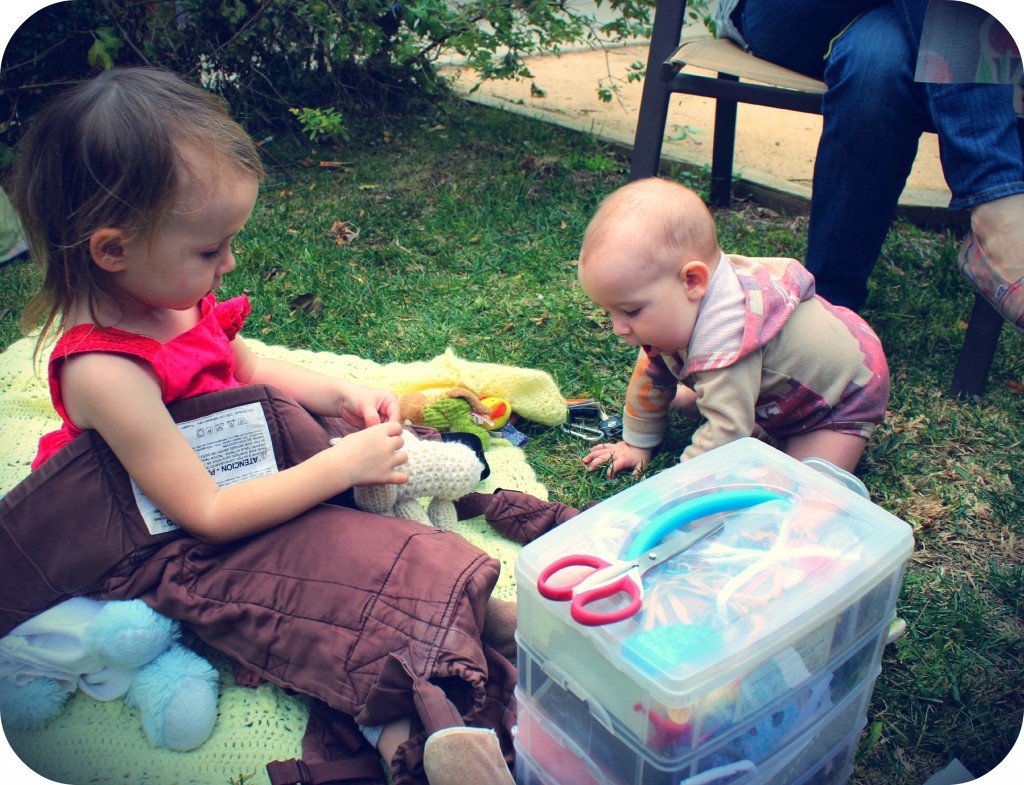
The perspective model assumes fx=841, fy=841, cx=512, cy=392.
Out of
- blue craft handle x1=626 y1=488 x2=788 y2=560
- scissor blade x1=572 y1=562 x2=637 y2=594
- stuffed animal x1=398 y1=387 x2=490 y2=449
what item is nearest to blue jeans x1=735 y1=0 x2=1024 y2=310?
stuffed animal x1=398 y1=387 x2=490 y2=449

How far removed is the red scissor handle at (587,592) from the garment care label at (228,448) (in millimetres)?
783

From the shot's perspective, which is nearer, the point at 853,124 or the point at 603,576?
the point at 603,576

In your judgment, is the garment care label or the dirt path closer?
the garment care label

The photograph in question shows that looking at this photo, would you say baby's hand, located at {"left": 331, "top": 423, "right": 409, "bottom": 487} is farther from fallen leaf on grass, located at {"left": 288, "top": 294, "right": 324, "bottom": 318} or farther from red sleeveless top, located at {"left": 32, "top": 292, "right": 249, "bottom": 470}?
fallen leaf on grass, located at {"left": 288, "top": 294, "right": 324, "bottom": 318}

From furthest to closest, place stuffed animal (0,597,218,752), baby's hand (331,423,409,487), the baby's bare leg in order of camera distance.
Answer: the baby's bare leg, baby's hand (331,423,409,487), stuffed animal (0,597,218,752)

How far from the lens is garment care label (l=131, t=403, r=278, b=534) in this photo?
1.57 m

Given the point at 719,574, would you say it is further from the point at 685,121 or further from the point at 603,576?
the point at 685,121

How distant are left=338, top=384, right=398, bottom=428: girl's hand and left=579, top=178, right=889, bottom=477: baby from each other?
1.74ft

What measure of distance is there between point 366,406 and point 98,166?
0.75 meters

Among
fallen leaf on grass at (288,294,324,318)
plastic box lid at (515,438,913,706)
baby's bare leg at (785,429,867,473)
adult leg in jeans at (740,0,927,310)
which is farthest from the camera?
fallen leaf on grass at (288,294,324,318)

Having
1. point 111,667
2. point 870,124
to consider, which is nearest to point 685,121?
point 870,124

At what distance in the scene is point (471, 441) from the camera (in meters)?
2.14

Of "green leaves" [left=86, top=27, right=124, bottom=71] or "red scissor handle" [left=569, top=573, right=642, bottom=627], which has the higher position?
"green leaves" [left=86, top=27, right=124, bottom=71]

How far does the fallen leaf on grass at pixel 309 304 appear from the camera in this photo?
295 centimetres
